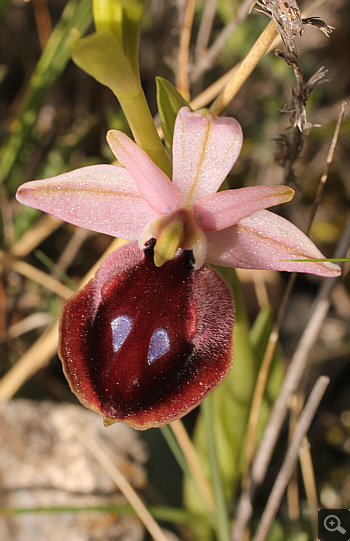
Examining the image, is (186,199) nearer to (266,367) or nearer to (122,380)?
(122,380)

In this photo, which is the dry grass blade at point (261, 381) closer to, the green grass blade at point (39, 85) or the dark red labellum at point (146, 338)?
the dark red labellum at point (146, 338)

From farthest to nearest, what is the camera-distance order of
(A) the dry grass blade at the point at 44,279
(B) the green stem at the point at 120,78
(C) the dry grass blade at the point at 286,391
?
(A) the dry grass blade at the point at 44,279, (C) the dry grass blade at the point at 286,391, (B) the green stem at the point at 120,78

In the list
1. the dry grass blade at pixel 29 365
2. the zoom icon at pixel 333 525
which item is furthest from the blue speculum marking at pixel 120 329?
the zoom icon at pixel 333 525

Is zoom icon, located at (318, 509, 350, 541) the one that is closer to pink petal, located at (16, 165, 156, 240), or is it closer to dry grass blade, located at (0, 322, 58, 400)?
dry grass blade, located at (0, 322, 58, 400)

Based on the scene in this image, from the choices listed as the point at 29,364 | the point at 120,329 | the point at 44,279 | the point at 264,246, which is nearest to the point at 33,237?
the point at 44,279

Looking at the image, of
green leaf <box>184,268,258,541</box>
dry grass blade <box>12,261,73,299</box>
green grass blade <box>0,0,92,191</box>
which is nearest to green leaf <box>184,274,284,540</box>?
green leaf <box>184,268,258,541</box>

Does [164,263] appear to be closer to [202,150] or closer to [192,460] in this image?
[202,150]
